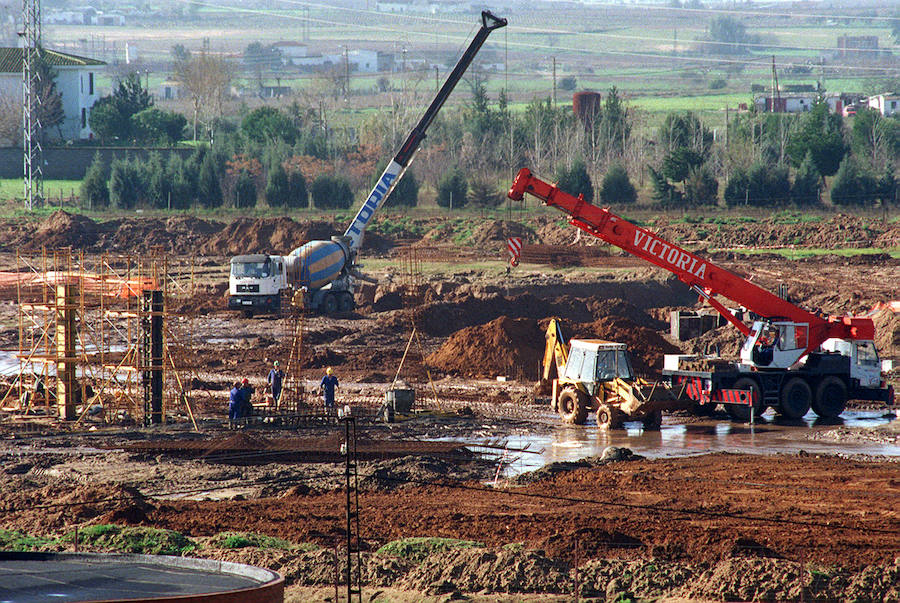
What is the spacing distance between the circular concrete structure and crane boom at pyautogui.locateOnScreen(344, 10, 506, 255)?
26.0 metres

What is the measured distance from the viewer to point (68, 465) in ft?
64.4

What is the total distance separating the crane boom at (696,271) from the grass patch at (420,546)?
38.1 ft

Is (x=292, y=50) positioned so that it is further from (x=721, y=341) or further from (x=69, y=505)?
(x=69, y=505)

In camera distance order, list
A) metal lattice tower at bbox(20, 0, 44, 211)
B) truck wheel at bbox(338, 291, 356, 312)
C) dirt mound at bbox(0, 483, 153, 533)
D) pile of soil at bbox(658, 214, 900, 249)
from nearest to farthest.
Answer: dirt mound at bbox(0, 483, 153, 533) → truck wheel at bbox(338, 291, 356, 312) → pile of soil at bbox(658, 214, 900, 249) → metal lattice tower at bbox(20, 0, 44, 211)

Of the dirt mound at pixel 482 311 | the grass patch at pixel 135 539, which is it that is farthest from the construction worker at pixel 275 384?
the dirt mound at pixel 482 311

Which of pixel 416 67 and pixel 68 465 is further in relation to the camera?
pixel 416 67

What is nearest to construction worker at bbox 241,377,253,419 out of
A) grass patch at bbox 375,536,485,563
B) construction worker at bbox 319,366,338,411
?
construction worker at bbox 319,366,338,411

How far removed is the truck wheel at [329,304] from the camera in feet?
126

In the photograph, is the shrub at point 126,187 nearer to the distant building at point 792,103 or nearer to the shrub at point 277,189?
the shrub at point 277,189

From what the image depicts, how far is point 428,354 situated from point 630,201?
109 feet

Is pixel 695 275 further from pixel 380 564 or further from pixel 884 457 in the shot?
pixel 380 564

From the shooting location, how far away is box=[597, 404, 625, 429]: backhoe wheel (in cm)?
2377

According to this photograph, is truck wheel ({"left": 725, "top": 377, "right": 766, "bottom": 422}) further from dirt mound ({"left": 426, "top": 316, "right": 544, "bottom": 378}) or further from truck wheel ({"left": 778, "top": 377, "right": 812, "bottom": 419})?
dirt mound ({"left": 426, "top": 316, "right": 544, "bottom": 378})

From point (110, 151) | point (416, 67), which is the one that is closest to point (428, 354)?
point (110, 151)
